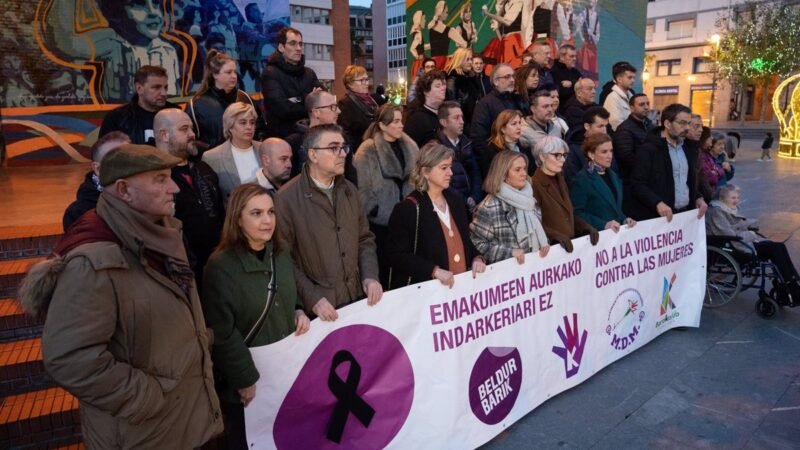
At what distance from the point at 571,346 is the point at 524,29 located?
11796mm

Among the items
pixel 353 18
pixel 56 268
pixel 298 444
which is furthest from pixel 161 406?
pixel 353 18

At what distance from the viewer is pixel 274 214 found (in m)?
2.71

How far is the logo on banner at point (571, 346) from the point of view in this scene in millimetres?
4039

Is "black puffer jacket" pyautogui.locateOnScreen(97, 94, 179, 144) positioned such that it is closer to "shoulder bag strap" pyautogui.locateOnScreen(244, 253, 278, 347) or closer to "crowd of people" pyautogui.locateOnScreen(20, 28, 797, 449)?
"crowd of people" pyautogui.locateOnScreen(20, 28, 797, 449)

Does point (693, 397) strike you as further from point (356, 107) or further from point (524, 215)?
point (356, 107)

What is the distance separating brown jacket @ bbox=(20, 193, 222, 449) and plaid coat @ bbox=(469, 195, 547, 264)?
230 centimetres

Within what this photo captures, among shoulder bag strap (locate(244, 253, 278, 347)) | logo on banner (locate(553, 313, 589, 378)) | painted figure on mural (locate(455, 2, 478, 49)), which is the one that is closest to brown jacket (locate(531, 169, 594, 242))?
logo on banner (locate(553, 313, 589, 378))

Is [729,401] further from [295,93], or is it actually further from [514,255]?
[295,93]

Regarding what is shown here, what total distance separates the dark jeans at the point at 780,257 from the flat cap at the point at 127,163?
19.3 ft

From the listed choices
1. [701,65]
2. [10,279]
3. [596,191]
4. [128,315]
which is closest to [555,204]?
[596,191]

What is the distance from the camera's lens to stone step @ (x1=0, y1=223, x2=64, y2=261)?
174 inches

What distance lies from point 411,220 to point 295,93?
2.53 meters

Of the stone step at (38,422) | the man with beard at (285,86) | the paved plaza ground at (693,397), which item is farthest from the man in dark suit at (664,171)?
the stone step at (38,422)

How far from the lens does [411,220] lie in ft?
11.3
